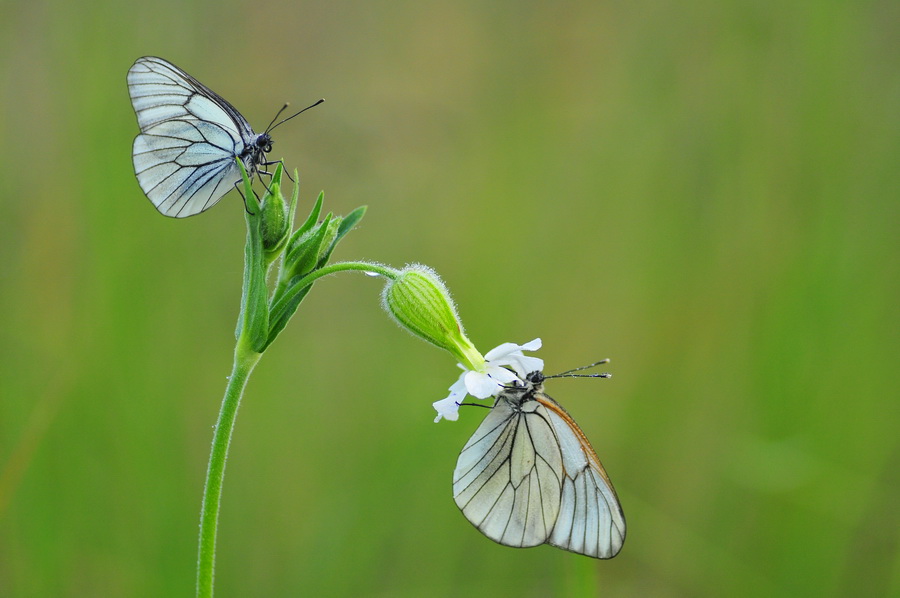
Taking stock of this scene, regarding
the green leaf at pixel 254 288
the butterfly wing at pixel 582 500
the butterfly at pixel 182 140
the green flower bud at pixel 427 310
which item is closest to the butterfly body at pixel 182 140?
the butterfly at pixel 182 140

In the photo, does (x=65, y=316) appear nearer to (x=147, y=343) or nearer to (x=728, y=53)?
(x=147, y=343)

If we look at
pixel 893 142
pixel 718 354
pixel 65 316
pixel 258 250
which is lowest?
pixel 65 316

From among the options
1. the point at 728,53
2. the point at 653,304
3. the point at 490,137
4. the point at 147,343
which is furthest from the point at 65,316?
the point at 728,53

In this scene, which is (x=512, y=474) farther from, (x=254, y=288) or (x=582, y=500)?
(x=254, y=288)

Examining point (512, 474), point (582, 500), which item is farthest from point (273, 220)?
point (582, 500)

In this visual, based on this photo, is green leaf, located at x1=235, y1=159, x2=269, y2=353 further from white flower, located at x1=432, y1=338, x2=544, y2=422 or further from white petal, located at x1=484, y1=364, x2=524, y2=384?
white petal, located at x1=484, y1=364, x2=524, y2=384

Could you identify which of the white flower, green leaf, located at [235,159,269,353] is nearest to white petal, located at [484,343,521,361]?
the white flower

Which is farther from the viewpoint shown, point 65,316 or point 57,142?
point 57,142

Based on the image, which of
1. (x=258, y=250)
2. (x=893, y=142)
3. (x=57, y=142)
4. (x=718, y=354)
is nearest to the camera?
(x=258, y=250)
